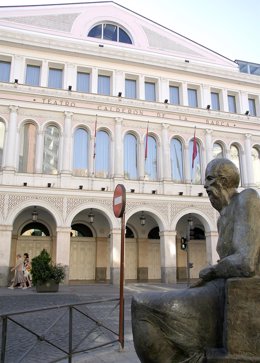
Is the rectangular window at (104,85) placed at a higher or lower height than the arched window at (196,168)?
higher

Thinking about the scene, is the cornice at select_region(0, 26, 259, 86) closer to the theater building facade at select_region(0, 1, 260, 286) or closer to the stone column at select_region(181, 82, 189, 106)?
the theater building facade at select_region(0, 1, 260, 286)

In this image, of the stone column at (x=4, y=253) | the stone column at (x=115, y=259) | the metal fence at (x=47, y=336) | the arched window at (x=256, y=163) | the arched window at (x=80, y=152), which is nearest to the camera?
the metal fence at (x=47, y=336)

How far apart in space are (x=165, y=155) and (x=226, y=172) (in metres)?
21.6

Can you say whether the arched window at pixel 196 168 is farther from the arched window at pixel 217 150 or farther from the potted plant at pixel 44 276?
the potted plant at pixel 44 276

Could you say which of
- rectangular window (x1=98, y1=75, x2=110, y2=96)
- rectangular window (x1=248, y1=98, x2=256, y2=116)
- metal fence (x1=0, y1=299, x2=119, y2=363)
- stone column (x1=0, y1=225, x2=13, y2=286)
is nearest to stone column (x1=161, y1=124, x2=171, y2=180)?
rectangular window (x1=98, y1=75, x2=110, y2=96)

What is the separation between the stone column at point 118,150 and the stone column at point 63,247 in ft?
15.5

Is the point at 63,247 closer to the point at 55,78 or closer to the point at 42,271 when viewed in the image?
the point at 42,271

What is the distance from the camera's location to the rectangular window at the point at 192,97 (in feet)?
87.3

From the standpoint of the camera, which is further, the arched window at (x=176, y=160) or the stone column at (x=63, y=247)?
the arched window at (x=176, y=160)

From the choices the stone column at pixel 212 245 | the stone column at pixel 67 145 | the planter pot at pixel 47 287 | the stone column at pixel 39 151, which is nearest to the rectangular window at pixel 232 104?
the stone column at pixel 212 245

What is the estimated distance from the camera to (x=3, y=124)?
21984 mm

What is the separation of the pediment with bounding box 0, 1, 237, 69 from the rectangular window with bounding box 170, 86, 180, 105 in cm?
261

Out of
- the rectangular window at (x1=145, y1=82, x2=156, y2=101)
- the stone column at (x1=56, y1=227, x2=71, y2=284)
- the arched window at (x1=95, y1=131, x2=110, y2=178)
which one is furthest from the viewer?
the rectangular window at (x1=145, y1=82, x2=156, y2=101)

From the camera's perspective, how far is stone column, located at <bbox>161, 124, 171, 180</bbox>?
23750 mm
